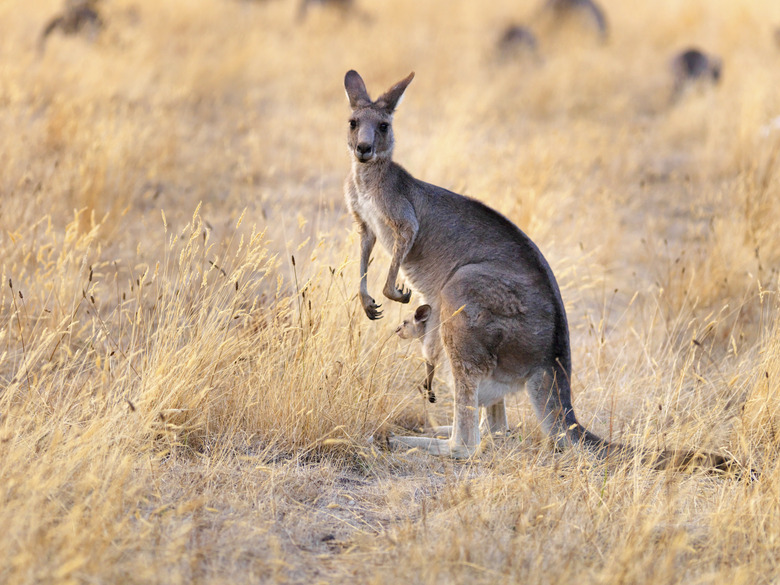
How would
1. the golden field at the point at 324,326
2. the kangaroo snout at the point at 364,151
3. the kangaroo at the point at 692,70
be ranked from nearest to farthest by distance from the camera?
the golden field at the point at 324,326, the kangaroo snout at the point at 364,151, the kangaroo at the point at 692,70

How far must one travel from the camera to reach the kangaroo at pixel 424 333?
173 inches

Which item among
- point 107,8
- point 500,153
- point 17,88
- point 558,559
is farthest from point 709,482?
point 107,8

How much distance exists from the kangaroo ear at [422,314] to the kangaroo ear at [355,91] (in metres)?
1.14

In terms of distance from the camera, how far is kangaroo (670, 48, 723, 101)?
12.3 metres

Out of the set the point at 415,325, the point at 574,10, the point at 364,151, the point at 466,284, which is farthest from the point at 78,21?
the point at 466,284

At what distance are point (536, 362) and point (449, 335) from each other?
1.45 ft

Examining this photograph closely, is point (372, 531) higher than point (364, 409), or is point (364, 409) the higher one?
point (364, 409)

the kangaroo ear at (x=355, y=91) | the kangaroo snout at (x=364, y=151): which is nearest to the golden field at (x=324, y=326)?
the kangaroo snout at (x=364, y=151)

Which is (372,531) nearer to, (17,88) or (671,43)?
(17,88)

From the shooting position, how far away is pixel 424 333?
4473 millimetres

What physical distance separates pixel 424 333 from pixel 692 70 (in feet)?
31.6

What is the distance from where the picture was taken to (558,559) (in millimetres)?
3092

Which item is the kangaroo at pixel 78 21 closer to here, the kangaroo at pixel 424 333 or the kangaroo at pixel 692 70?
the kangaroo at pixel 692 70

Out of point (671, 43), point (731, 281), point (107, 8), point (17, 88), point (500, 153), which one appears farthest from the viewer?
point (671, 43)
